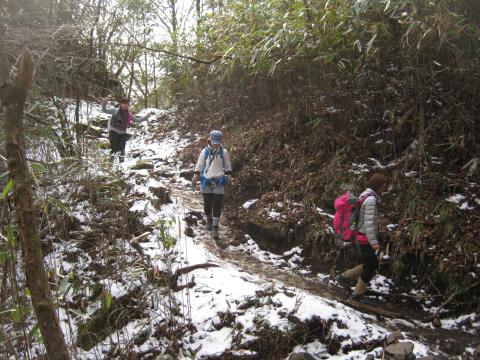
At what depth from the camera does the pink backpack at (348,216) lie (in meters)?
4.65

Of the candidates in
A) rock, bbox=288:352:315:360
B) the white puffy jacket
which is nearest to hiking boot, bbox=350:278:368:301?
the white puffy jacket

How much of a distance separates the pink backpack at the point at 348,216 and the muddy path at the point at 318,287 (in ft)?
2.88

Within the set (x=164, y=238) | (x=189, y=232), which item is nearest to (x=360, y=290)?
(x=164, y=238)

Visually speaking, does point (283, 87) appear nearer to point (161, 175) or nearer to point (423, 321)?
point (161, 175)

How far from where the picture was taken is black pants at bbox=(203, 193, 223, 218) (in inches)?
251

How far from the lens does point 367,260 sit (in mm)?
4719

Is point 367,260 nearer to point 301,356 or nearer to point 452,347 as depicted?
point 452,347

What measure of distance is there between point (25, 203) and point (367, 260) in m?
3.90

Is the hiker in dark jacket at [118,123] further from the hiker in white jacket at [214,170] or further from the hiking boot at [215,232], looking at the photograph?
the hiking boot at [215,232]

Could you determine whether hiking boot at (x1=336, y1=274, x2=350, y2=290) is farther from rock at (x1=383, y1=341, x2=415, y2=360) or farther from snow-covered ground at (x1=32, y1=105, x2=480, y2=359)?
rock at (x1=383, y1=341, x2=415, y2=360)

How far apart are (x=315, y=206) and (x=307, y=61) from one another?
2955 mm

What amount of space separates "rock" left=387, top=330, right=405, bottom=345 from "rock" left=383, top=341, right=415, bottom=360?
0.07 m

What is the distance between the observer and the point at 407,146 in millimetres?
6367

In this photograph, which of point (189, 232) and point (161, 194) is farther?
point (161, 194)
